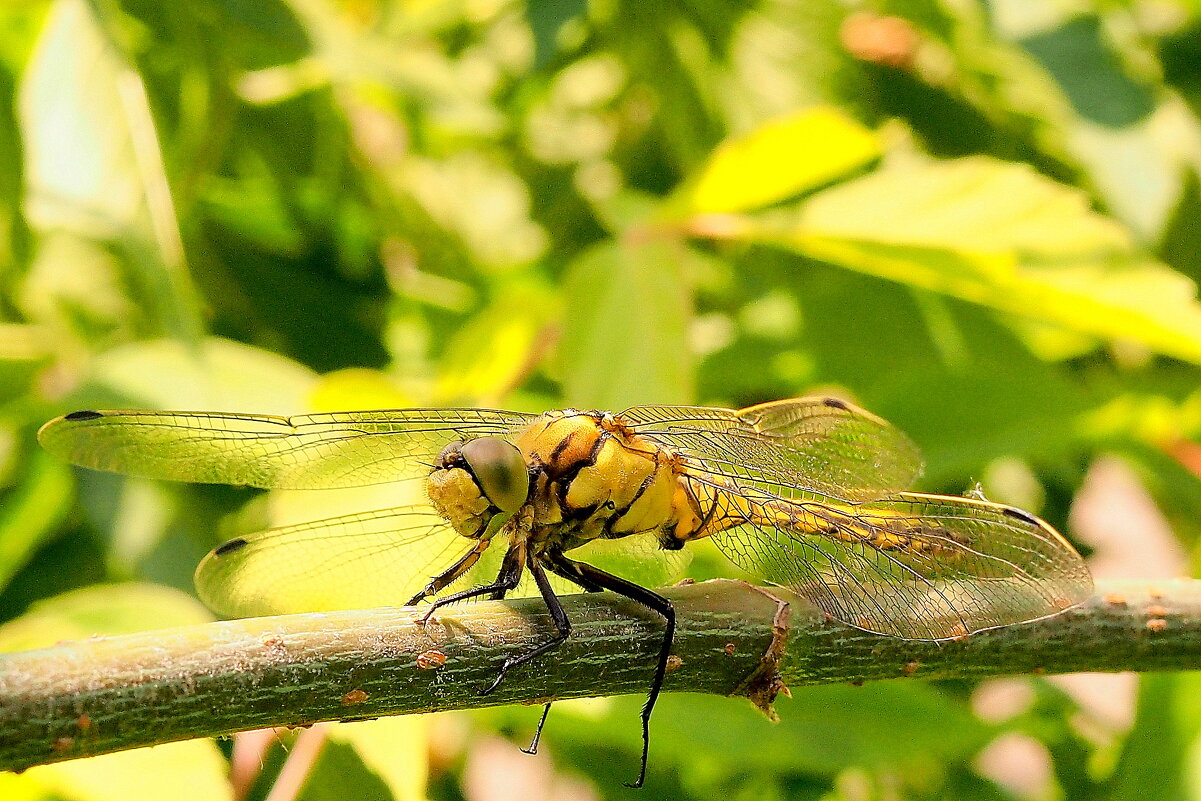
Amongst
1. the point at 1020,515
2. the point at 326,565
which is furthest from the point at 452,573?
the point at 1020,515

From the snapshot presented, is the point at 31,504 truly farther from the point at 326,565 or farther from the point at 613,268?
the point at 613,268

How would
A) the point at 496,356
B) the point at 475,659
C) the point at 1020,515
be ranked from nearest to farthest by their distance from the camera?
the point at 475,659
the point at 1020,515
the point at 496,356

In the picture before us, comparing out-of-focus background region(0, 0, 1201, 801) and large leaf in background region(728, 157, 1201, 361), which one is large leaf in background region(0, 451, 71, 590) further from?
large leaf in background region(728, 157, 1201, 361)

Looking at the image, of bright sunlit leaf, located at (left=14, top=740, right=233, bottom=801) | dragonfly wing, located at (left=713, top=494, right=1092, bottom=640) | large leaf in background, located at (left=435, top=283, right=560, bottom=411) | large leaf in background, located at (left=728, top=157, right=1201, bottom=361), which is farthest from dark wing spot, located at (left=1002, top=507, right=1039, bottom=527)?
bright sunlit leaf, located at (left=14, top=740, right=233, bottom=801)

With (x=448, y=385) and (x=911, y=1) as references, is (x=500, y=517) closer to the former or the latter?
(x=448, y=385)

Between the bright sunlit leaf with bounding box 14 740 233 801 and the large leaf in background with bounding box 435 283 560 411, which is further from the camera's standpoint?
the large leaf in background with bounding box 435 283 560 411

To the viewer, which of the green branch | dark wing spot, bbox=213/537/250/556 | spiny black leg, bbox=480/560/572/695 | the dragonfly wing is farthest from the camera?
dark wing spot, bbox=213/537/250/556

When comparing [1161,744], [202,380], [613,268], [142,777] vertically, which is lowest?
[1161,744]
